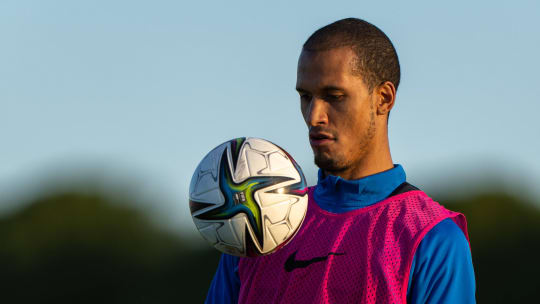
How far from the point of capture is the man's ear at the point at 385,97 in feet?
14.9

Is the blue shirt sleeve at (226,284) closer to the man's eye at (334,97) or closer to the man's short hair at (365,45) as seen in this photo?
the man's eye at (334,97)

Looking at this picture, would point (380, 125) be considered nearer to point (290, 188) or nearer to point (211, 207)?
point (290, 188)

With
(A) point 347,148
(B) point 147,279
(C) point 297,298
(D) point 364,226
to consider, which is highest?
(A) point 347,148

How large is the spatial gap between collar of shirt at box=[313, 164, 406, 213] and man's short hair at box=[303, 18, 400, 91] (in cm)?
48

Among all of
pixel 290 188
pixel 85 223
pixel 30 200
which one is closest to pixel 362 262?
pixel 290 188

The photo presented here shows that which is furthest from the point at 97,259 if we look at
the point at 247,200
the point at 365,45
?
the point at 247,200

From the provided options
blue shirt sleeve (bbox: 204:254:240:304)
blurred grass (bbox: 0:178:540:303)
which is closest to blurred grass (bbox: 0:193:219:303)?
blurred grass (bbox: 0:178:540:303)

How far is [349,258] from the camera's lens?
425cm

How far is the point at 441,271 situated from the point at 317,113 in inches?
39.8

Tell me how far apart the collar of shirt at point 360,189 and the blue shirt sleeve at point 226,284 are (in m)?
0.61

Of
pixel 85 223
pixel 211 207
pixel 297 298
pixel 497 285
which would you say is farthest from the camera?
pixel 85 223

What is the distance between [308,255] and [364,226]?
1.07ft

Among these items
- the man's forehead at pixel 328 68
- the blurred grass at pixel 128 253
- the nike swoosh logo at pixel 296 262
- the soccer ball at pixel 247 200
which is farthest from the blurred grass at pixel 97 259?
the soccer ball at pixel 247 200

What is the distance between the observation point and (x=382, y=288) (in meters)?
4.06
